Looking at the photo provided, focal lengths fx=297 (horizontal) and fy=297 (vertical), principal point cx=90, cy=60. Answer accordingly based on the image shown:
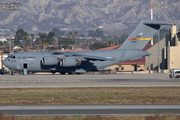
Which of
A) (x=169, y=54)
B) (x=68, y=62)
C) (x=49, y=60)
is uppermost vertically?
(x=169, y=54)

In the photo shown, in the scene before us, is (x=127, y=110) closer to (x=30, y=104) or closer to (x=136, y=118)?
(x=136, y=118)

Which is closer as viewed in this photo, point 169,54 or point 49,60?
point 49,60

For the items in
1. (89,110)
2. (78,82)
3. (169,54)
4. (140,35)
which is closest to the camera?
(89,110)

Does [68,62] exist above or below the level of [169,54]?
below

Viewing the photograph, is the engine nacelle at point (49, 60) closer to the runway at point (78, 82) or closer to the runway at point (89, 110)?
the runway at point (78, 82)

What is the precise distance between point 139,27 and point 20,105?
30.8 m

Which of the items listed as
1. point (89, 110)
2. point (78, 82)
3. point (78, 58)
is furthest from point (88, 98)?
point (78, 58)

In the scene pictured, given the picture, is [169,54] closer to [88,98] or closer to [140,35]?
[140,35]

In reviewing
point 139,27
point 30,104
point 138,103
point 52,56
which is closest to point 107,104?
point 138,103

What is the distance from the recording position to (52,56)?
42.8 meters

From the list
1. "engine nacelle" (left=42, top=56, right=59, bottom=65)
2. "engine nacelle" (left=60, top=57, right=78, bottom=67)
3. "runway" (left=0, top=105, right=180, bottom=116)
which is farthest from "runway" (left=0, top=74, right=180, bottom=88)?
"runway" (left=0, top=105, right=180, bottom=116)

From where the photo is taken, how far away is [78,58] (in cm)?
4294

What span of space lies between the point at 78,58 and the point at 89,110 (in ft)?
87.0

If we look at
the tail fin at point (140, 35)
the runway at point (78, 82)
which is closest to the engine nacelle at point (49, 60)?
the runway at point (78, 82)
